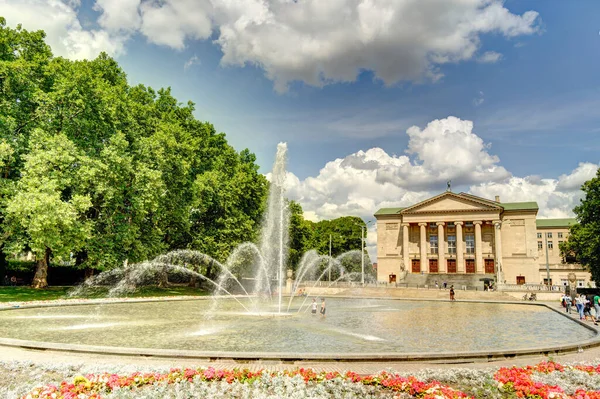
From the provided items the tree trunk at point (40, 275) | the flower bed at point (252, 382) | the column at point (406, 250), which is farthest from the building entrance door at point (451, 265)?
the flower bed at point (252, 382)

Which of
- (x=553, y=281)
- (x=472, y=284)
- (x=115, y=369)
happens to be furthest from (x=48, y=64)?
(x=553, y=281)

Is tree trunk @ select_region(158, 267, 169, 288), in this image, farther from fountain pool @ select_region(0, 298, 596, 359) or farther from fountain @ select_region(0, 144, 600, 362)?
fountain pool @ select_region(0, 298, 596, 359)

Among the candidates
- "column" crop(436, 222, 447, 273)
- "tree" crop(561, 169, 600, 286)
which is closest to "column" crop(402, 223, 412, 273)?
"column" crop(436, 222, 447, 273)

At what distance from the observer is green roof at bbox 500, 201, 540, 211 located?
249ft

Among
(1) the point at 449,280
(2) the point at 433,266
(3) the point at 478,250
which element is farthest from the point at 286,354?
(2) the point at 433,266

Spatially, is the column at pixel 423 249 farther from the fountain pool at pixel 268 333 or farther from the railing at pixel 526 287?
the fountain pool at pixel 268 333

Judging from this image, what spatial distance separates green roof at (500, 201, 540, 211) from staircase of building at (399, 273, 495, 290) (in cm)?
1527

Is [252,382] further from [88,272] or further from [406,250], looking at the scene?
[406,250]

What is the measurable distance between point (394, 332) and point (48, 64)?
108ft

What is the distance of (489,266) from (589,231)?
28.1 metres

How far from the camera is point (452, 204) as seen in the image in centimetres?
7694

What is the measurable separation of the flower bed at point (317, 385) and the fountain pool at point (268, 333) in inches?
84.5

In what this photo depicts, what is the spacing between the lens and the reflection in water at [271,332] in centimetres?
1489

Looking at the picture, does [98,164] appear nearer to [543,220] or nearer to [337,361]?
[337,361]
